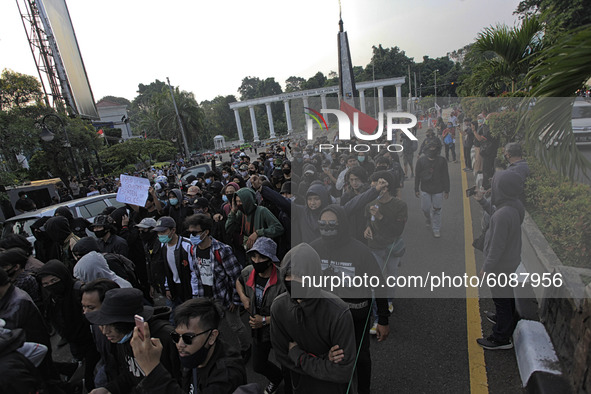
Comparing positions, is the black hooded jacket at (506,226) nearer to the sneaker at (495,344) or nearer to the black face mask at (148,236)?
the sneaker at (495,344)

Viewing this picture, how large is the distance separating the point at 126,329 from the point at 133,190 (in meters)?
3.92

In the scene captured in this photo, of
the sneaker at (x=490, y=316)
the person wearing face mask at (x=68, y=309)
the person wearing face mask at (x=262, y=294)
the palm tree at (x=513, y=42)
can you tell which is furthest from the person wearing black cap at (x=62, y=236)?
the palm tree at (x=513, y=42)

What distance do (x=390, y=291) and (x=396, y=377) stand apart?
1159 millimetres

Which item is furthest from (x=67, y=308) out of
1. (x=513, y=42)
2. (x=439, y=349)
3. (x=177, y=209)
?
(x=513, y=42)

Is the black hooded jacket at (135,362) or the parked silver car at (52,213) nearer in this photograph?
the black hooded jacket at (135,362)

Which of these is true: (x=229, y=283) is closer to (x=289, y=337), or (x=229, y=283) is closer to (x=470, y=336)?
(x=289, y=337)

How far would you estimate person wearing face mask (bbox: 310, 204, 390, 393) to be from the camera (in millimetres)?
2562

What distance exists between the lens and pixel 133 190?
5633 millimetres

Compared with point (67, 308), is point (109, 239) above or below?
above

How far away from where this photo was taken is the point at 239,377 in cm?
190

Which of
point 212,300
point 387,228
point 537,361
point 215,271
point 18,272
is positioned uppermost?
point 18,272

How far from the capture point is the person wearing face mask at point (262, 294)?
271 cm

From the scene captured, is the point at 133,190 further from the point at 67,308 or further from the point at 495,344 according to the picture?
the point at 495,344

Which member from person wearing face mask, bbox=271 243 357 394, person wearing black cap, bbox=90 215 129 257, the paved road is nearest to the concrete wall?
the paved road
